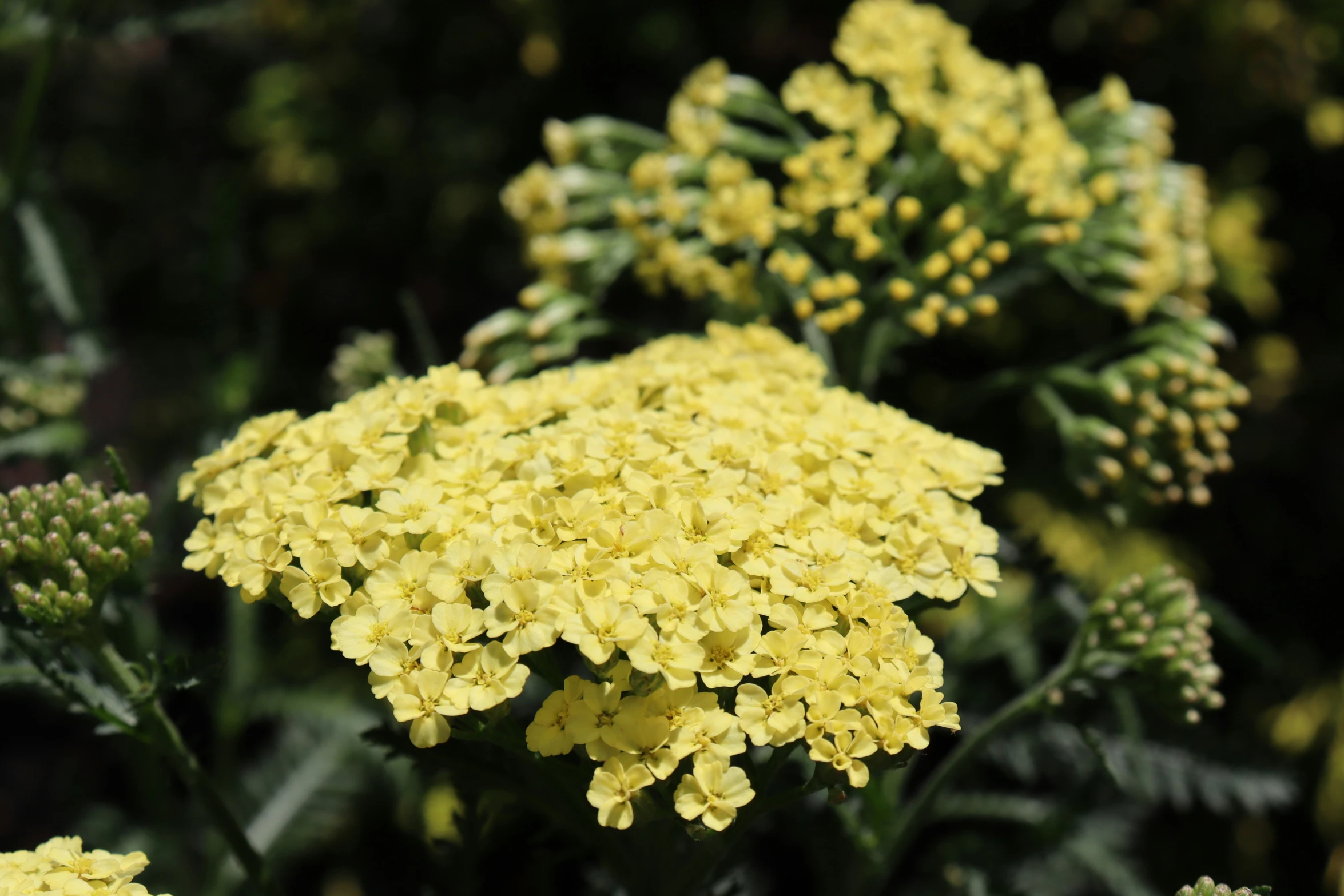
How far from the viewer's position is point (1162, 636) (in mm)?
1683

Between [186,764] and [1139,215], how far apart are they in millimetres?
1980

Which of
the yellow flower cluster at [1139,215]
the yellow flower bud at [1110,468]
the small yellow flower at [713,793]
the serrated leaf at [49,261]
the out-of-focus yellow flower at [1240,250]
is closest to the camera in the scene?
the small yellow flower at [713,793]

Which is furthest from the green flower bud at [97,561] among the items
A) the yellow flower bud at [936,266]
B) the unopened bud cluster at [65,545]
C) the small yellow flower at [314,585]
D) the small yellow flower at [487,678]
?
the yellow flower bud at [936,266]

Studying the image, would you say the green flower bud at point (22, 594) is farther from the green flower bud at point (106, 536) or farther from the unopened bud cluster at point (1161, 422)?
the unopened bud cluster at point (1161, 422)

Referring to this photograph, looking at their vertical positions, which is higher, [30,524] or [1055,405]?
[30,524]

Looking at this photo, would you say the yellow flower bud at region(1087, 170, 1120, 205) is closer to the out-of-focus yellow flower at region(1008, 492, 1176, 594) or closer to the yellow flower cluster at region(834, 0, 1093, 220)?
the yellow flower cluster at region(834, 0, 1093, 220)

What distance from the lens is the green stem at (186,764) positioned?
1.53 meters

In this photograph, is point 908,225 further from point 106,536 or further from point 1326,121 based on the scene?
point 1326,121

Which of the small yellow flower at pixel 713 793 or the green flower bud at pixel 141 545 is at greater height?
the green flower bud at pixel 141 545

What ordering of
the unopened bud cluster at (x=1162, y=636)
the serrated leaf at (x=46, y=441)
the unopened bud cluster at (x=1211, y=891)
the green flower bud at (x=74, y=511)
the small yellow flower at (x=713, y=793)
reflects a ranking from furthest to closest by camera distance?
the serrated leaf at (x=46, y=441)
the unopened bud cluster at (x=1162, y=636)
the green flower bud at (x=74, y=511)
the unopened bud cluster at (x=1211, y=891)
the small yellow flower at (x=713, y=793)

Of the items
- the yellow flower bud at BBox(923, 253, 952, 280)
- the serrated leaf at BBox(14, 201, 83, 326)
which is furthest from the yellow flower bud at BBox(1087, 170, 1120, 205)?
the serrated leaf at BBox(14, 201, 83, 326)

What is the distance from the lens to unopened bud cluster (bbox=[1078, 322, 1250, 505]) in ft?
6.52

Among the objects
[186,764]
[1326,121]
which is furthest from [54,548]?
[1326,121]

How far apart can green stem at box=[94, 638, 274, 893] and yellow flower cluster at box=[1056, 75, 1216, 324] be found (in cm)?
183
